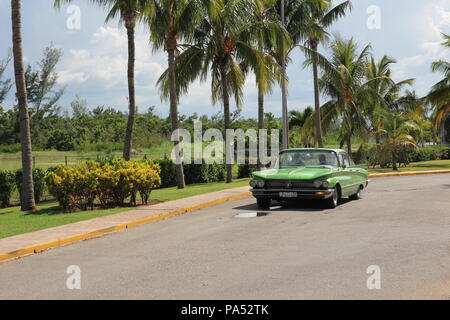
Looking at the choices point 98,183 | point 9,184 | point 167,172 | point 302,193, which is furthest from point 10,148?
point 302,193

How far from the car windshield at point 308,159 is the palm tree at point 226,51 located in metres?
8.86

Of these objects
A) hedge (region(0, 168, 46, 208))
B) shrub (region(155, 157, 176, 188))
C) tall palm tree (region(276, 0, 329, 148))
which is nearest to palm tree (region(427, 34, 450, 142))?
tall palm tree (region(276, 0, 329, 148))

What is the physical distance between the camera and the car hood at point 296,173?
13156mm

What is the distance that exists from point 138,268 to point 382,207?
28.1 feet

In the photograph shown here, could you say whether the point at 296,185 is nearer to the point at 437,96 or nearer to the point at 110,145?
the point at 437,96

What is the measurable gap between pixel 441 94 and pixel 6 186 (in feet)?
116

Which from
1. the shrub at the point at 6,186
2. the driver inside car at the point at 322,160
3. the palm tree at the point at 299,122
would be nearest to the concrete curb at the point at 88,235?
the driver inside car at the point at 322,160

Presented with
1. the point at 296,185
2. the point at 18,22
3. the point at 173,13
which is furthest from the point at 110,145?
the point at 296,185

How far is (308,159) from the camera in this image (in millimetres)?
14547

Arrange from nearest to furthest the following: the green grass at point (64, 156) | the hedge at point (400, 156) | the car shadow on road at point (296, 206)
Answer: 1. the car shadow on road at point (296, 206)
2. the hedge at point (400, 156)
3. the green grass at point (64, 156)

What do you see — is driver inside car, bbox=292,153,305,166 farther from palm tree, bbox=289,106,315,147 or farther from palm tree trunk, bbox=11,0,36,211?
palm tree, bbox=289,106,315,147

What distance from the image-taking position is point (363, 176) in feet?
53.6

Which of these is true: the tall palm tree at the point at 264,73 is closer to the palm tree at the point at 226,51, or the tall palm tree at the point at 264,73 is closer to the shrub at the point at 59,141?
the palm tree at the point at 226,51

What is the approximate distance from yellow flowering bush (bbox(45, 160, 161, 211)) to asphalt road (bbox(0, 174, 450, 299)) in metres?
3.43
